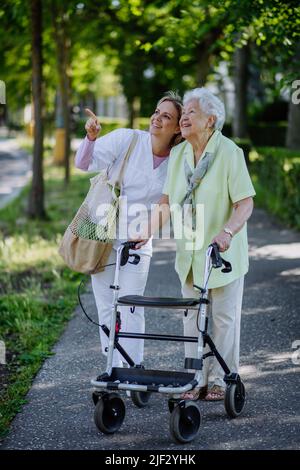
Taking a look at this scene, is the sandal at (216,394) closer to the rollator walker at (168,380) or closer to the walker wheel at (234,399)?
the walker wheel at (234,399)

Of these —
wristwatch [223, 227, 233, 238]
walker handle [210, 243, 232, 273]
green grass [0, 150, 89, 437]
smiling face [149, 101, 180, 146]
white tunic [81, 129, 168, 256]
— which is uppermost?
smiling face [149, 101, 180, 146]

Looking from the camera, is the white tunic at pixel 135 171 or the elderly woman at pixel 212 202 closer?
the elderly woman at pixel 212 202

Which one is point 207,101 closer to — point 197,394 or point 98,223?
point 98,223

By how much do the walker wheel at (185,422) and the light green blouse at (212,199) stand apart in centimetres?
86

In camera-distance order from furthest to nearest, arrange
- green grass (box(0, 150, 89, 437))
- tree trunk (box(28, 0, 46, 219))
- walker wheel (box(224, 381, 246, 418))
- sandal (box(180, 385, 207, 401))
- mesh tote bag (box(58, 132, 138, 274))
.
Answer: tree trunk (box(28, 0, 46, 219)), green grass (box(0, 150, 89, 437)), mesh tote bag (box(58, 132, 138, 274)), sandal (box(180, 385, 207, 401)), walker wheel (box(224, 381, 246, 418))

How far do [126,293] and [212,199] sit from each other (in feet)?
2.83

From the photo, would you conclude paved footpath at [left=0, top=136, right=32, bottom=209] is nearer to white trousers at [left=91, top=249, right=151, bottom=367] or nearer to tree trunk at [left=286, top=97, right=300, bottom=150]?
tree trunk at [left=286, top=97, right=300, bottom=150]

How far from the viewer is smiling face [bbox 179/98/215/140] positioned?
5.45 m

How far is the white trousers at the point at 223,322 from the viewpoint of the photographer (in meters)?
5.69

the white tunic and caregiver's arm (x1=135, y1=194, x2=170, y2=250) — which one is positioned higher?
the white tunic

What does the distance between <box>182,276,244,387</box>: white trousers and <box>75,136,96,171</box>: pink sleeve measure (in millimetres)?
958

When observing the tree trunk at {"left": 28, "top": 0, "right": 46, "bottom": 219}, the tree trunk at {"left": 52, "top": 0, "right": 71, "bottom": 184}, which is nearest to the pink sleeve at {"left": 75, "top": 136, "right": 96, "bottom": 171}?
the tree trunk at {"left": 28, "top": 0, "right": 46, "bottom": 219}

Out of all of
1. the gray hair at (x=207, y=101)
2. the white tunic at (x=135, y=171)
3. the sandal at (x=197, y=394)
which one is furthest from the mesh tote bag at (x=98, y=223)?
the sandal at (x=197, y=394)
